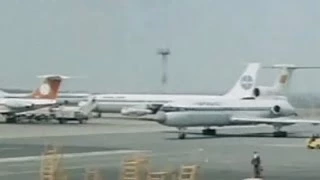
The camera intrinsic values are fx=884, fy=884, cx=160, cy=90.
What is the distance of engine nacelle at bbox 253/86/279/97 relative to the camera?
10259 centimetres

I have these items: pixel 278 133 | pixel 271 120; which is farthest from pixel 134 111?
pixel 278 133

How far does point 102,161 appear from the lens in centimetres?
5041

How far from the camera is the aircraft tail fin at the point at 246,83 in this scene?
106250 mm

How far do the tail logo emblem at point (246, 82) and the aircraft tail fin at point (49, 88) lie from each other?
86.4ft

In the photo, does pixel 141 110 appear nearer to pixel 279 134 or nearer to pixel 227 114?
pixel 227 114

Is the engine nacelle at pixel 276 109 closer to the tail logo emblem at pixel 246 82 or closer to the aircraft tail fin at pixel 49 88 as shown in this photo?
the tail logo emblem at pixel 246 82

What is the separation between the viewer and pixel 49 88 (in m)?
121

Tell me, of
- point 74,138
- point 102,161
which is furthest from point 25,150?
point 74,138

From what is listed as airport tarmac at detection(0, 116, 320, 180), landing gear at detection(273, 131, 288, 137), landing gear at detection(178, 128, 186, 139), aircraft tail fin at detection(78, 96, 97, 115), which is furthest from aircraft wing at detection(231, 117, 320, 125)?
aircraft tail fin at detection(78, 96, 97, 115)

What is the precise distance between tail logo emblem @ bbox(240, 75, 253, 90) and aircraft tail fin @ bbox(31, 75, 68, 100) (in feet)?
86.4

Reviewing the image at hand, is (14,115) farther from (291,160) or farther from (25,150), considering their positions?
(291,160)

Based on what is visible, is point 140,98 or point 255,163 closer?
point 255,163

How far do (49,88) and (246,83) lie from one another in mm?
28212

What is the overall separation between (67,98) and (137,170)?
128470 mm
